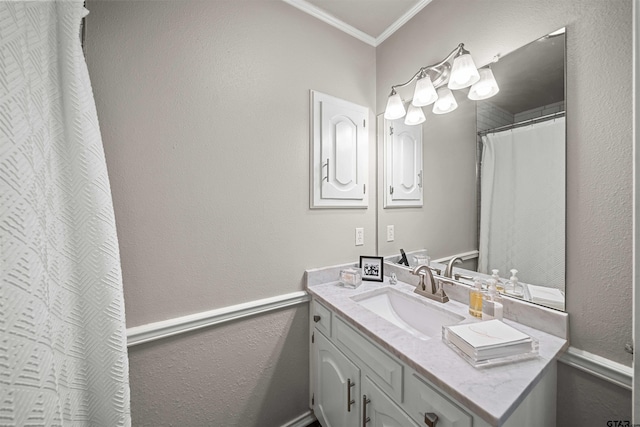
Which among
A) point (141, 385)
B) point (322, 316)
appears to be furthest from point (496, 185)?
point (141, 385)

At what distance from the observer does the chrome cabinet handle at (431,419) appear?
0.64 meters

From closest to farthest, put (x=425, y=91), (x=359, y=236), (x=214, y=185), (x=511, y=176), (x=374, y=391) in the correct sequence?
(x=374, y=391) < (x=511, y=176) < (x=214, y=185) < (x=425, y=91) < (x=359, y=236)

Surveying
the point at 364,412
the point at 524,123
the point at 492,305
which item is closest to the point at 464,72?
the point at 524,123

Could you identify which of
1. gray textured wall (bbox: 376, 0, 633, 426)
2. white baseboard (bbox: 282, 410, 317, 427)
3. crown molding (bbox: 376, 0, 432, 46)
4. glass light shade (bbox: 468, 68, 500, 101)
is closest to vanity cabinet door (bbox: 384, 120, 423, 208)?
glass light shade (bbox: 468, 68, 500, 101)

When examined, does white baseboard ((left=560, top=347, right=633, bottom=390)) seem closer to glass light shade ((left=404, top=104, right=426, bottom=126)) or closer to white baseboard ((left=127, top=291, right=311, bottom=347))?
white baseboard ((left=127, top=291, right=311, bottom=347))

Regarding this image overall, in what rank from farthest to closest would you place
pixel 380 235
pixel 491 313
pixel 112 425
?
pixel 380 235
pixel 491 313
pixel 112 425

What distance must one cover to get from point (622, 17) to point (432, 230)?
3.25 ft

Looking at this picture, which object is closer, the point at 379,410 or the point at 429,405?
the point at 429,405

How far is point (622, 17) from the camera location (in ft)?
2.28

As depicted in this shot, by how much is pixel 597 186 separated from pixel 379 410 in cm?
105

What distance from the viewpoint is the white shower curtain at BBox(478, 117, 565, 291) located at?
846mm

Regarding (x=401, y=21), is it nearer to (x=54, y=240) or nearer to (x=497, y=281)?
(x=497, y=281)

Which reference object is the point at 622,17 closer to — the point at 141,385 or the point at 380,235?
the point at 380,235

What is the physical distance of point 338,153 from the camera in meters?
1.44
